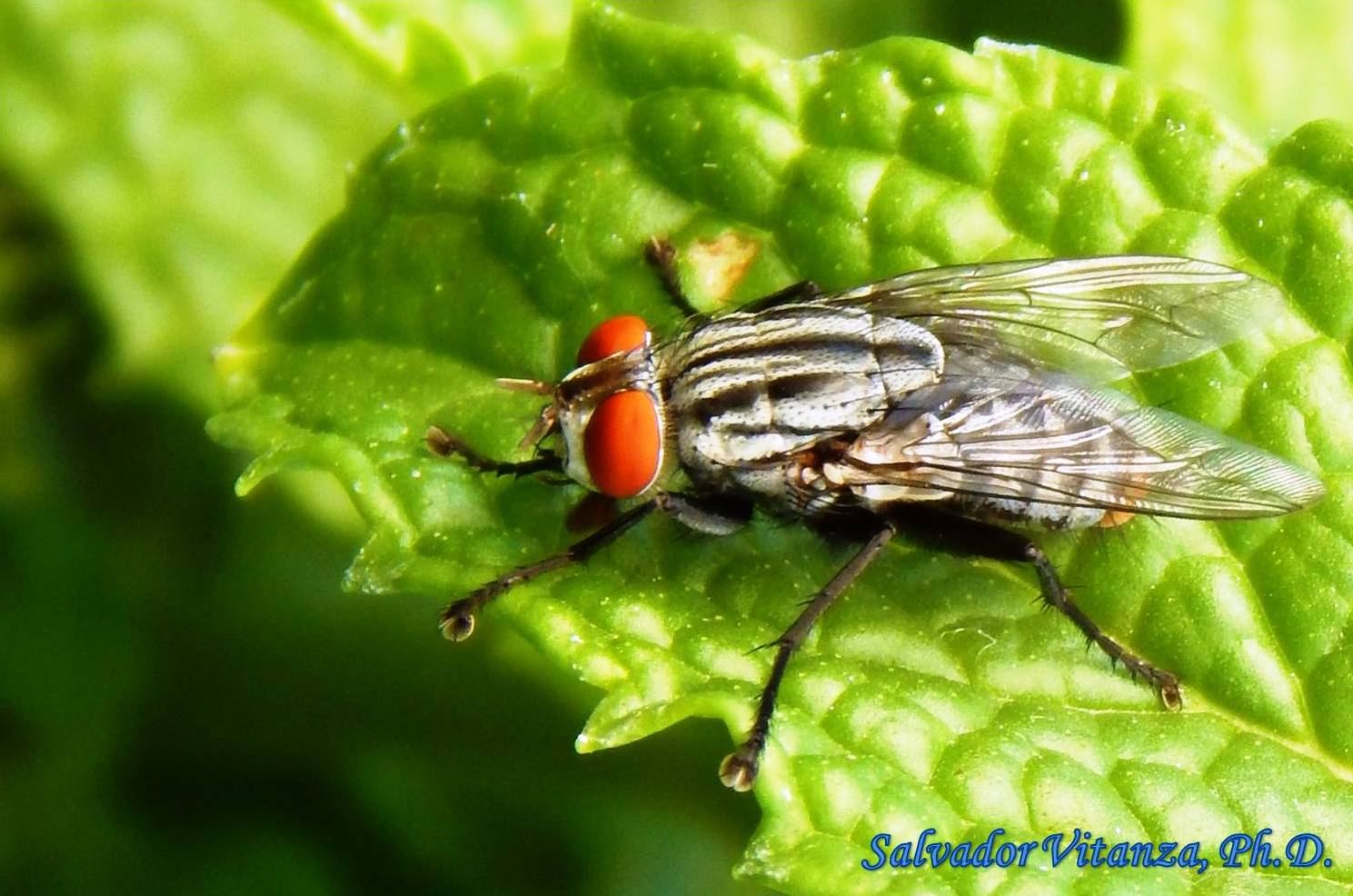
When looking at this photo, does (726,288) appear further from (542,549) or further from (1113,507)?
(1113,507)

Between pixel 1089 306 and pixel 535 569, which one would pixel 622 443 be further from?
pixel 1089 306

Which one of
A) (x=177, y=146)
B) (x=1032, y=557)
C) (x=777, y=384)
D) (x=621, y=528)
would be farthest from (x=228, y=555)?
(x=1032, y=557)

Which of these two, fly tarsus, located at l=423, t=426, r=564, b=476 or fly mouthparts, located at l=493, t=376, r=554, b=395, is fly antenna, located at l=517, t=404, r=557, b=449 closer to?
fly mouthparts, located at l=493, t=376, r=554, b=395

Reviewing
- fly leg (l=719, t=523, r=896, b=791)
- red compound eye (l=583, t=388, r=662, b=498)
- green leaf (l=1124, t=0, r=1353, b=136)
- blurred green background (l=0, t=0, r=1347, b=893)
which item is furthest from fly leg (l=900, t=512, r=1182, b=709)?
green leaf (l=1124, t=0, r=1353, b=136)

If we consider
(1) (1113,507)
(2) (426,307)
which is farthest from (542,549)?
(1) (1113,507)

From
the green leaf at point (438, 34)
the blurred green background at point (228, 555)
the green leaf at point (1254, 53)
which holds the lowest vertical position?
the blurred green background at point (228, 555)
